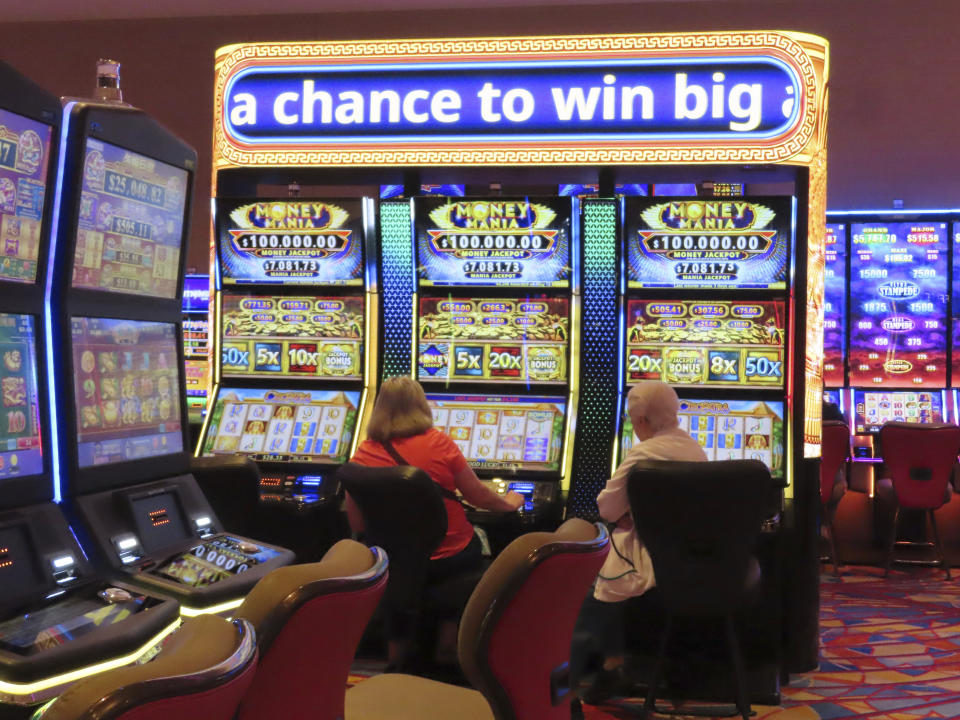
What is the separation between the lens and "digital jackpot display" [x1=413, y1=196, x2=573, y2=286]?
4.50 m

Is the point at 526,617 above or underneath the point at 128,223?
underneath

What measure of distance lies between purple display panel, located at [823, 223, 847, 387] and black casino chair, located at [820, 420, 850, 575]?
3.73 ft

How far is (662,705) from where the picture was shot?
3.99 m

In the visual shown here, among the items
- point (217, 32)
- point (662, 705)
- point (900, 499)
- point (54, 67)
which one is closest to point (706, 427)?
point (662, 705)

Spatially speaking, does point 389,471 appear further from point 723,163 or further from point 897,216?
point 897,216

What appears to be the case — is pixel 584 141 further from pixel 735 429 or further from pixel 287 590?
pixel 287 590

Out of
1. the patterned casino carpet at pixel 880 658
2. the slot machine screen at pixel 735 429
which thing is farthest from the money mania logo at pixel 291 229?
the patterned casino carpet at pixel 880 658

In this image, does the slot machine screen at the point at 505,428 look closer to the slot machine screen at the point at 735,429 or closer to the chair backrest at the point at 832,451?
the slot machine screen at the point at 735,429

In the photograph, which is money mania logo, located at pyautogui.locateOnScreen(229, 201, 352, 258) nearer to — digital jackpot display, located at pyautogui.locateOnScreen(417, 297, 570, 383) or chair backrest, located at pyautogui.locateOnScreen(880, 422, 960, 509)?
digital jackpot display, located at pyautogui.locateOnScreen(417, 297, 570, 383)

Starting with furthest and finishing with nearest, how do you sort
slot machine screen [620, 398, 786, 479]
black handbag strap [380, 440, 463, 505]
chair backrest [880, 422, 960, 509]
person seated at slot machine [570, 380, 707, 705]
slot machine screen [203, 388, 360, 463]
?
chair backrest [880, 422, 960, 509] < slot machine screen [203, 388, 360, 463] < slot machine screen [620, 398, 786, 479] < black handbag strap [380, 440, 463, 505] < person seated at slot machine [570, 380, 707, 705]

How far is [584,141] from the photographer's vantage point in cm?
458

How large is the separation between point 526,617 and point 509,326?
2726 mm

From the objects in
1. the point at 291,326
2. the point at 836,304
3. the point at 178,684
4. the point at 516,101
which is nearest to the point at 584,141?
the point at 516,101

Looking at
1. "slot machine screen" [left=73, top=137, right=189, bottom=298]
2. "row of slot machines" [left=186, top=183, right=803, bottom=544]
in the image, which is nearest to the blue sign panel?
"row of slot machines" [left=186, top=183, right=803, bottom=544]
